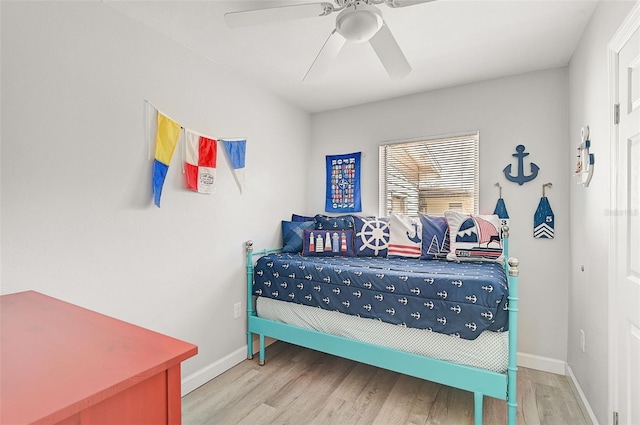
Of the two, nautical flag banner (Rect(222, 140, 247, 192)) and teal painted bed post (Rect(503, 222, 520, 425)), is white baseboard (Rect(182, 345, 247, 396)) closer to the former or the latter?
nautical flag banner (Rect(222, 140, 247, 192))

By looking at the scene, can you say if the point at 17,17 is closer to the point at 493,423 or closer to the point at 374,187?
the point at 374,187

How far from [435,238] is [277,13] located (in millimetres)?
1990

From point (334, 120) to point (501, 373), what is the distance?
274 centimetres

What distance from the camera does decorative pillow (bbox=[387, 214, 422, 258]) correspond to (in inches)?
103

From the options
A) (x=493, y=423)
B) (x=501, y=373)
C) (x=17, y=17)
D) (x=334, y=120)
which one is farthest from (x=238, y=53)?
(x=493, y=423)

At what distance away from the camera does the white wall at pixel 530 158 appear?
7.90ft

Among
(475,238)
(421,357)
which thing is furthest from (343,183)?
(421,357)

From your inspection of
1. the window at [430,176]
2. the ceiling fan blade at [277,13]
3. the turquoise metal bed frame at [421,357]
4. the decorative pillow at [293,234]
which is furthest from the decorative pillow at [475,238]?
the ceiling fan blade at [277,13]

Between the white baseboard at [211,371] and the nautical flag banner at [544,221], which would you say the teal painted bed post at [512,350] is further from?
the white baseboard at [211,371]

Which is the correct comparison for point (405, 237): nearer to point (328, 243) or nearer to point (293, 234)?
point (328, 243)

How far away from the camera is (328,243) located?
285cm

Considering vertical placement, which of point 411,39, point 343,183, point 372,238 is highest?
point 411,39

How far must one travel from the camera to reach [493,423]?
71.1 inches

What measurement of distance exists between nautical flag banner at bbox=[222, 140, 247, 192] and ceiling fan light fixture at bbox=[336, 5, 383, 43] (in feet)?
4.44
